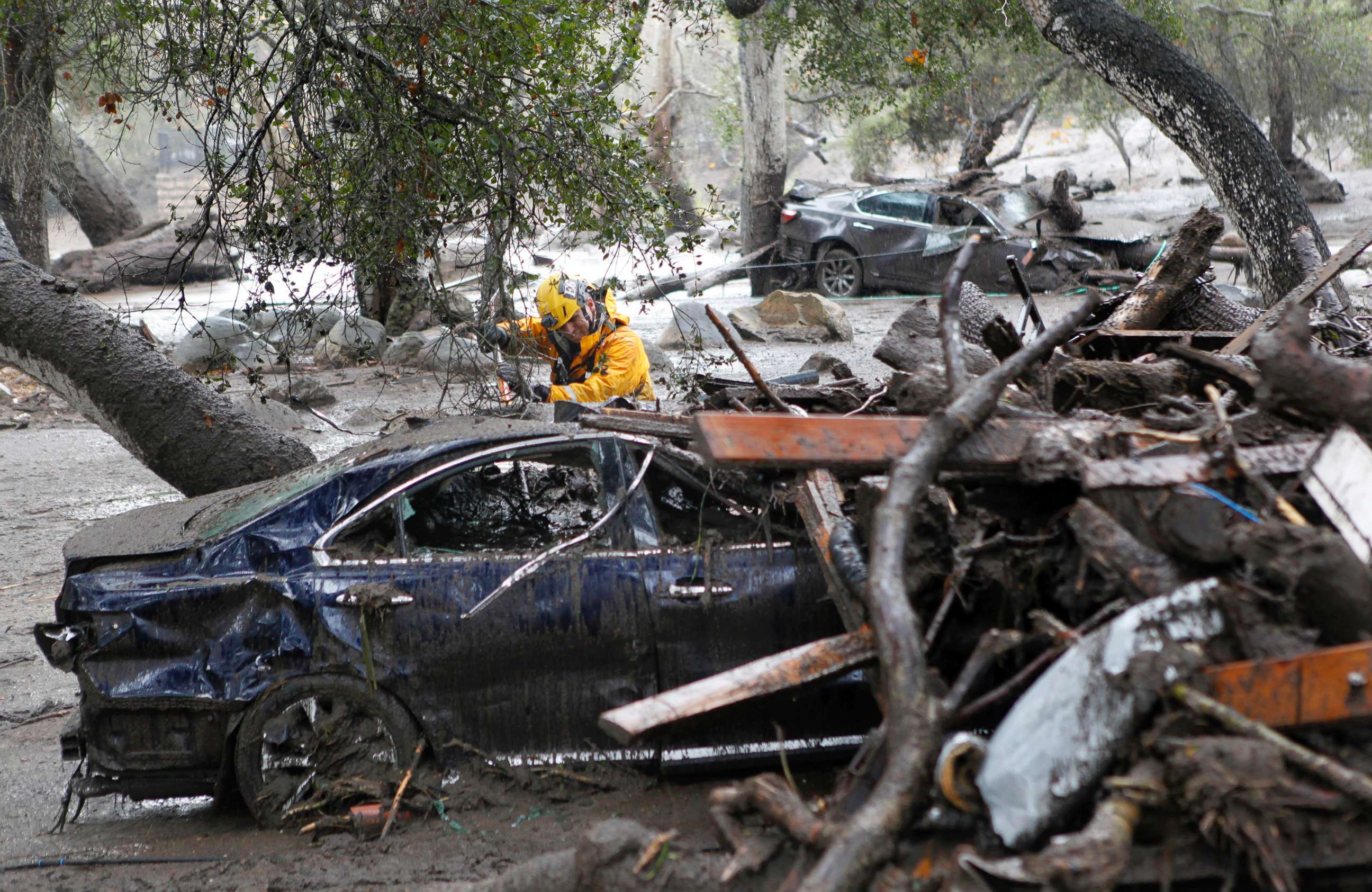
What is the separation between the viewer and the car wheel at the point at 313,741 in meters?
4.03

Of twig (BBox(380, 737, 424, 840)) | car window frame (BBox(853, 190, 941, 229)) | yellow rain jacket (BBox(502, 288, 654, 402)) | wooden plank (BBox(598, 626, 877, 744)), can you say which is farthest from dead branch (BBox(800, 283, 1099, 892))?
car window frame (BBox(853, 190, 941, 229))

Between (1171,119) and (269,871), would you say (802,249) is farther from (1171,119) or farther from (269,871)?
(269,871)

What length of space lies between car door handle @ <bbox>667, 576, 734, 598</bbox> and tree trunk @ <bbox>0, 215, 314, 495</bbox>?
3549 mm

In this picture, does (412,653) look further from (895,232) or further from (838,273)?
(838,273)

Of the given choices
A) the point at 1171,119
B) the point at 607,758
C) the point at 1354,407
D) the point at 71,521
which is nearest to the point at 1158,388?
the point at 1354,407

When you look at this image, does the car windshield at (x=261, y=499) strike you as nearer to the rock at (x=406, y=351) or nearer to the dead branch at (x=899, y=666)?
the dead branch at (x=899, y=666)

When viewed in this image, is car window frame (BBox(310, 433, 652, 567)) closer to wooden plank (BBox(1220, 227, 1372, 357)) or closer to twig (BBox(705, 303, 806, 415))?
twig (BBox(705, 303, 806, 415))

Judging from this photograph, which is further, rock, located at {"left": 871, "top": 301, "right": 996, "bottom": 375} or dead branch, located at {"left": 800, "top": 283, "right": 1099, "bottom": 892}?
rock, located at {"left": 871, "top": 301, "right": 996, "bottom": 375}

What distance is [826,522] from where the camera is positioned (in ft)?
12.6

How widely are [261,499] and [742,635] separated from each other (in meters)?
2.00

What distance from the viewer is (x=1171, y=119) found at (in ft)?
27.5

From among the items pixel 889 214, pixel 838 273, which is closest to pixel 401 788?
pixel 838 273

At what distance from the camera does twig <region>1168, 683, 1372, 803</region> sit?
2.48 meters

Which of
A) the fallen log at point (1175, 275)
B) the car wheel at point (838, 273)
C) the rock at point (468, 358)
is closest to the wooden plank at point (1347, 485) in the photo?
the fallen log at point (1175, 275)
